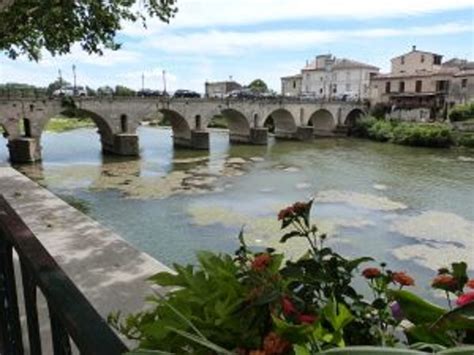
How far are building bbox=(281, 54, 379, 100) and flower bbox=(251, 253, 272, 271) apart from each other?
62.9 meters

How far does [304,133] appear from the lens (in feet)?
156

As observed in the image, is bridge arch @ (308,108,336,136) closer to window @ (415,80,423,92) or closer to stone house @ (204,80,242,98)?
window @ (415,80,423,92)

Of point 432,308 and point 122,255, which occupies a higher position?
point 432,308

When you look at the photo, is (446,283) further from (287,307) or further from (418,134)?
A: (418,134)

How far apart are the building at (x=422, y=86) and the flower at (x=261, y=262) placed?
51.0 metres

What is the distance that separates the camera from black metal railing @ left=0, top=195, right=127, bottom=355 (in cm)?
101

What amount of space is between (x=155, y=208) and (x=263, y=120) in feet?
93.8

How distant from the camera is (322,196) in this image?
20609mm

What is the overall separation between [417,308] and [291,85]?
79818 millimetres

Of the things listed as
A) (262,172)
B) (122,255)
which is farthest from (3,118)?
(122,255)

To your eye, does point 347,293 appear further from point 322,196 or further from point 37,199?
point 322,196

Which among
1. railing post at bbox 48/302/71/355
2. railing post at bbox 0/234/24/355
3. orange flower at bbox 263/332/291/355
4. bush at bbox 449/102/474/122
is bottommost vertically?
bush at bbox 449/102/474/122

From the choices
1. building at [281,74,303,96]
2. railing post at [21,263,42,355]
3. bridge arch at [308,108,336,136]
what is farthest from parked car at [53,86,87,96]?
building at [281,74,303,96]

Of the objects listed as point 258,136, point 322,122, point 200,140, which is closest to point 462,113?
point 322,122
